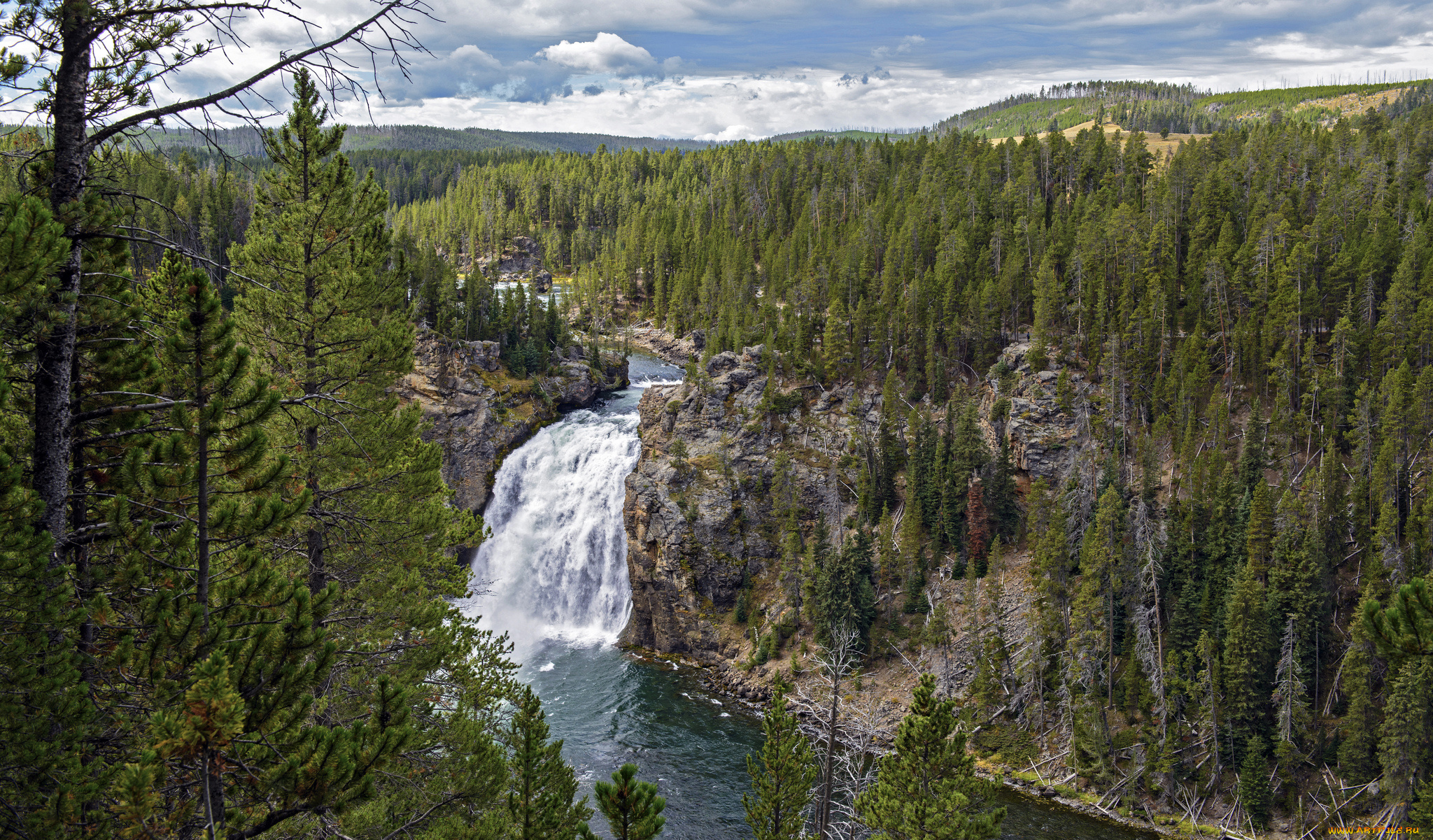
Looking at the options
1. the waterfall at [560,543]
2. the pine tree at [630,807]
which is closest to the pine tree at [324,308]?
the pine tree at [630,807]

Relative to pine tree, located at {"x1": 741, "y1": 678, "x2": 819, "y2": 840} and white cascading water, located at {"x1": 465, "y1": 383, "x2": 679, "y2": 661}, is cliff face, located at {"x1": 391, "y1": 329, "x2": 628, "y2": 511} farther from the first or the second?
pine tree, located at {"x1": 741, "y1": 678, "x2": 819, "y2": 840}

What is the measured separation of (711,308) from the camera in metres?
108

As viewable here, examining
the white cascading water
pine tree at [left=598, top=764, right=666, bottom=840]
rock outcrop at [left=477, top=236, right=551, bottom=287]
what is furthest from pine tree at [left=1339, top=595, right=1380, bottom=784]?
rock outcrop at [left=477, top=236, right=551, bottom=287]

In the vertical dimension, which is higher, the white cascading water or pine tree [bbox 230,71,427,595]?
pine tree [bbox 230,71,427,595]

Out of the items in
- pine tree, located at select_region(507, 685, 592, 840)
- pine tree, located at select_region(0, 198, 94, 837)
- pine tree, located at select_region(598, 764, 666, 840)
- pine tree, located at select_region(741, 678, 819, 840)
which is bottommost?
pine tree, located at select_region(741, 678, 819, 840)

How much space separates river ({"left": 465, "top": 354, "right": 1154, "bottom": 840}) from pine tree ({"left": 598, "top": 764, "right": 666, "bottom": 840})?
2581 centimetres

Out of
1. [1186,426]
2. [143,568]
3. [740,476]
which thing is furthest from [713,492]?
[143,568]

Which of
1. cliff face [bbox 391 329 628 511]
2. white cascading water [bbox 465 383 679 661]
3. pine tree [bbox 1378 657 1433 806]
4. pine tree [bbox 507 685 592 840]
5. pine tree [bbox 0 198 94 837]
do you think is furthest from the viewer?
cliff face [bbox 391 329 628 511]

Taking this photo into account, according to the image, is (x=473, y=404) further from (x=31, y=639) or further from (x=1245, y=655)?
(x=31, y=639)

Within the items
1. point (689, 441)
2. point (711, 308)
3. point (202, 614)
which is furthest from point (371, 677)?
point (711, 308)

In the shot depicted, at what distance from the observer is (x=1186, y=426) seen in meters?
57.8

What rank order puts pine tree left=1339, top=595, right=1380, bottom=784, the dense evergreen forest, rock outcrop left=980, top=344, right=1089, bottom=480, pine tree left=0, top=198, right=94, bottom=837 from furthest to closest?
1. rock outcrop left=980, top=344, right=1089, bottom=480
2. the dense evergreen forest
3. pine tree left=1339, top=595, right=1380, bottom=784
4. pine tree left=0, top=198, right=94, bottom=837

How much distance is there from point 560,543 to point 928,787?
47.9 metres

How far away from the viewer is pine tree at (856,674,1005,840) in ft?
63.8
